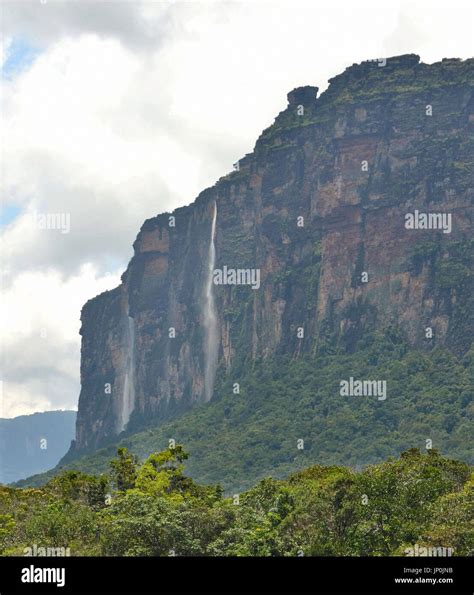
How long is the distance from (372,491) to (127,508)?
14.3m

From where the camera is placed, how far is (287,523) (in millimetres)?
64938

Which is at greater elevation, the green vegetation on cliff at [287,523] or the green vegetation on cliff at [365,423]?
the green vegetation on cliff at [365,423]

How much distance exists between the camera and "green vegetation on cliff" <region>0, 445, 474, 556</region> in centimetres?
6097

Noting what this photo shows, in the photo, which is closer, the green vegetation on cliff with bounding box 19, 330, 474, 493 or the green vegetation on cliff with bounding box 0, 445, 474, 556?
the green vegetation on cliff with bounding box 0, 445, 474, 556

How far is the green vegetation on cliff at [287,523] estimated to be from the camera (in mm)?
60969

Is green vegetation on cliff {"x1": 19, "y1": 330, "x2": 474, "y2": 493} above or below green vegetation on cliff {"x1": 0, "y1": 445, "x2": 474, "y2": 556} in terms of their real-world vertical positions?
above

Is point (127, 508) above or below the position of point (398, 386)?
below

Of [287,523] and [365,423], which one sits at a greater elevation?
[365,423]

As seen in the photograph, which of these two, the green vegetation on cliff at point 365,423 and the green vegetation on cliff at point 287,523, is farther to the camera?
the green vegetation on cliff at point 365,423

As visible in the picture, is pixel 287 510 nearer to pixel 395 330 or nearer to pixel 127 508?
pixel 127 508

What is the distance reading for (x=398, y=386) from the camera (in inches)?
7461

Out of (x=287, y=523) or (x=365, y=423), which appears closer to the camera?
(x=287, y=523)
